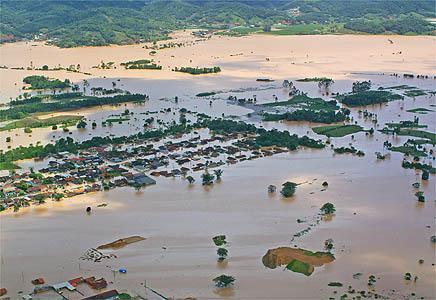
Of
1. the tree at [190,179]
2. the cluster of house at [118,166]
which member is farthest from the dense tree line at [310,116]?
the tree at [190,179]

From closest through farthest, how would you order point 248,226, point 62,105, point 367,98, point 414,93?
1. point 248,226
2. point 62,105
3. point 367,98
4. point 414,93

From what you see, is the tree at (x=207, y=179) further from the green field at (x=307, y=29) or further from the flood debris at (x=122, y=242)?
the green field at (x=307, y=29)

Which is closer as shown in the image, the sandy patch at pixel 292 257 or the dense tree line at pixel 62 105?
the sandy patch at pixel 292 257

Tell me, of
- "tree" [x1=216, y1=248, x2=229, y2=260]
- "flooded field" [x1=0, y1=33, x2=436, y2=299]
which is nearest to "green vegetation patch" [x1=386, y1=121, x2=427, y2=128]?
"flooded field" [x1=0, y1=33, x2=436, y2=299]

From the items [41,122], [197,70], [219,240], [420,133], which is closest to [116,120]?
[41,122]

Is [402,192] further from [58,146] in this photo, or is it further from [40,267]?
Answer: [58,146]

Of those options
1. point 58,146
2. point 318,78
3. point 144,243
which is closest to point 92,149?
point 58,146

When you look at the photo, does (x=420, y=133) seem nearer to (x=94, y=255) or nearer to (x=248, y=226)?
(x=248, y=226)
